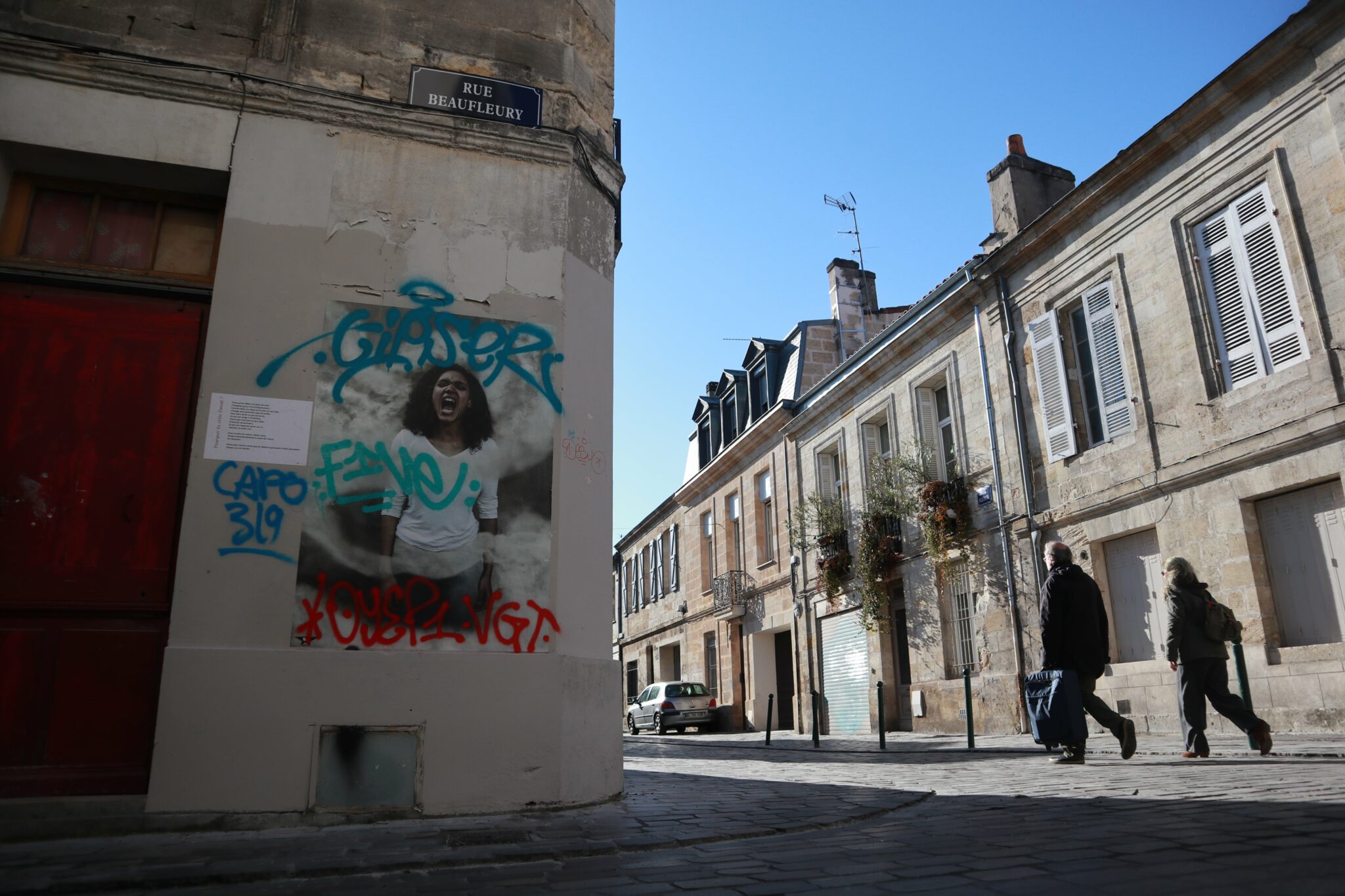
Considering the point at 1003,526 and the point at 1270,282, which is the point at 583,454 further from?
the point at 1003,526

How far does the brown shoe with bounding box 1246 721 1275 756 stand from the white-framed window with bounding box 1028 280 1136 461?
18.4 ft

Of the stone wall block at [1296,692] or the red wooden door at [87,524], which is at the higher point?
the red wooden door at [87,524]

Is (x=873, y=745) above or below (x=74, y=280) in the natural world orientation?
below

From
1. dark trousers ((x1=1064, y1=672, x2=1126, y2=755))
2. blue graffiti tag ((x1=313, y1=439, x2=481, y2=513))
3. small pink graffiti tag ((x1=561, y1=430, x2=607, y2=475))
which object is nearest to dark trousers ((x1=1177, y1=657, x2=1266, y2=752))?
dark trousers ((x1=1064, y1=672, x2=1126, y2=755))

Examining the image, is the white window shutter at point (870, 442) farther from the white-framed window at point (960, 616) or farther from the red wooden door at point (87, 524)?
the red wooden door at point (87, 524)

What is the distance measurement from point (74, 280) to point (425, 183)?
2222 millimetres

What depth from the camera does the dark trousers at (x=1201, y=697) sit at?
289 inches

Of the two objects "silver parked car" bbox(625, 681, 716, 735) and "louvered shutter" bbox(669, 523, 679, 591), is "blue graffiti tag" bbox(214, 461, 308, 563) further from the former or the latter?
"louvered shutter" bbox(669, 523, 679, 591)

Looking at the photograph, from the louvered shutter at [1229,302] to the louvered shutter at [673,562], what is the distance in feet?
67.8

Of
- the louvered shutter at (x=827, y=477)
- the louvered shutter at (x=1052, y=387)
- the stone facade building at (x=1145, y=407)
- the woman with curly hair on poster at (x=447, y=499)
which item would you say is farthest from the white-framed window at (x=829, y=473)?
the woman with curly hair on poster at (x=447, y=499)

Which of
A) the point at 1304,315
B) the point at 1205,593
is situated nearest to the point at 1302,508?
the point at 1304,315

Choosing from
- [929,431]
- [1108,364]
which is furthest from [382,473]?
[929,431]

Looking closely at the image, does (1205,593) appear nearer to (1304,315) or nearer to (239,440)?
(1304,315)

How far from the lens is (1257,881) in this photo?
9.31ft
